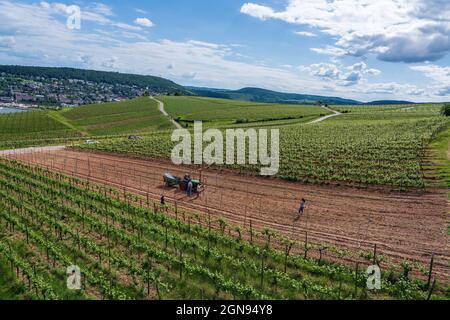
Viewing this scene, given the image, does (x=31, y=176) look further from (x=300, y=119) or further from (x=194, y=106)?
(x=194, y=106)

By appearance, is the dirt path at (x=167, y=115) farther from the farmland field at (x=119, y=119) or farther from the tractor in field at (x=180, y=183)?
the tractor in field at (x=180, y=183)

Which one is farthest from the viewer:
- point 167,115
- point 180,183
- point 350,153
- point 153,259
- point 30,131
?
point 167,115

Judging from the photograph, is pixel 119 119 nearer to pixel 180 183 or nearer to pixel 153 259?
pixel 180 183

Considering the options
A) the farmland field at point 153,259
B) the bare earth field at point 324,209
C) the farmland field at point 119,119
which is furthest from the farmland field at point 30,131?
the farmland field at point 153,259

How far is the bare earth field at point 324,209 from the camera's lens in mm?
21922

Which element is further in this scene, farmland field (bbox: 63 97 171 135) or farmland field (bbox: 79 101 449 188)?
farmland field (bbox: 63 97 171 135)

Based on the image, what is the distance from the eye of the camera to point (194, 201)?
31.0 meters

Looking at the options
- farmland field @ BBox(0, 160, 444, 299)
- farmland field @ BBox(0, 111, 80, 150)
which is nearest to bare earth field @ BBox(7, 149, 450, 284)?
farmland field @ BBox(0, 160, 444, 299)

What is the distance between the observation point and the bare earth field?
21922 millimetres

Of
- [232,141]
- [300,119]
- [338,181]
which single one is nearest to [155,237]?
[338,181]

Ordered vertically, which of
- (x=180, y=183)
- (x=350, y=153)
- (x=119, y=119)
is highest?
(x=119, y=119)

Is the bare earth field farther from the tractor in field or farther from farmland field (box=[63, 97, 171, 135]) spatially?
farmland field (box=[63, 97, 171, 135])

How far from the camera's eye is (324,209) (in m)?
28.9

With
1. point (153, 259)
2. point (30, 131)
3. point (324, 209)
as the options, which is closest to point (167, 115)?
point (30, 131)
